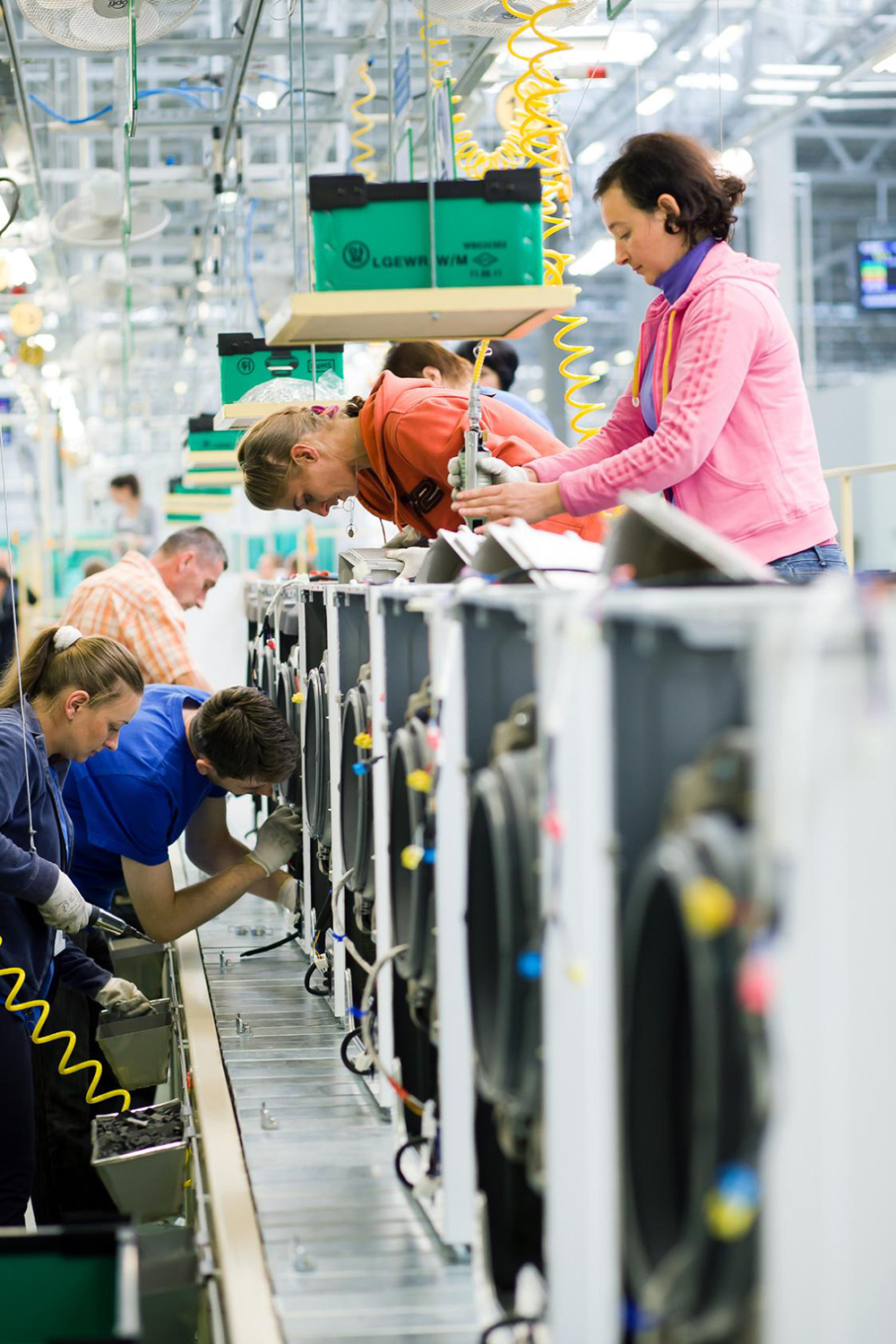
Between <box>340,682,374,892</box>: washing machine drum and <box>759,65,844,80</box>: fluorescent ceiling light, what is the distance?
8149 millimetres

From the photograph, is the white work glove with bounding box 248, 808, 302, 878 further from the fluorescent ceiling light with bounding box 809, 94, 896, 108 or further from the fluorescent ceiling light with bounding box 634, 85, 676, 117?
the fluorescent ceiling light with bounding box 809, 94, 896, 108

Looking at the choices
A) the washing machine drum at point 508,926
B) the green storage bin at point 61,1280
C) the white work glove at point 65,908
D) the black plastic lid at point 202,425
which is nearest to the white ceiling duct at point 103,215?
the black plastic lid at point 202,425

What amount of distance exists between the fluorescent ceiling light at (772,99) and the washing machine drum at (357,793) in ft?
28.6

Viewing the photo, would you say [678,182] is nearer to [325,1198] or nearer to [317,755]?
[317,755]

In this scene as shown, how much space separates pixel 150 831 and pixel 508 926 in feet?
7.32

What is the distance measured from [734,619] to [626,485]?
1.36 metres

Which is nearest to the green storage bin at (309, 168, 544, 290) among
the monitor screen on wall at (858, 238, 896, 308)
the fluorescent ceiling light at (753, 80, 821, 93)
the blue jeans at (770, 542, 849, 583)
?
the blue jeans at (770, 542, 849, 583)

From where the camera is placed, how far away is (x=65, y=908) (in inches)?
121

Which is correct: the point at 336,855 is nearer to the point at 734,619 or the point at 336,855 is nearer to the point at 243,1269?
the point at 243,1269

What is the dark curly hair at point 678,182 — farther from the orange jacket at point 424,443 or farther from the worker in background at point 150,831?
the worker in background at point 150,831

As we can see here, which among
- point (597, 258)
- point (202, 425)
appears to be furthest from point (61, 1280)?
point (597, 258)

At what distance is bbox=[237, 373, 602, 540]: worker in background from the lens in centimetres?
297

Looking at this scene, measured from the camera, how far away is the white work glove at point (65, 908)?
304cm

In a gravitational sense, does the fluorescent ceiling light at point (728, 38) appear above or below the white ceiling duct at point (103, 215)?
above
